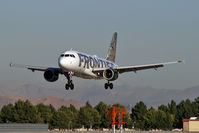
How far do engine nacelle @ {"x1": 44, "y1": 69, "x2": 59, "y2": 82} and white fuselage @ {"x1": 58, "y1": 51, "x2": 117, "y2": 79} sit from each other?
5430 millimetres

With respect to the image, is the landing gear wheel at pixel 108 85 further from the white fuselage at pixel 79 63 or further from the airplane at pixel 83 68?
the white fuselage at pixel 79 63

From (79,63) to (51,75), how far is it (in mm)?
8134

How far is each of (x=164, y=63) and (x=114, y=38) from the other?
35.2 meters

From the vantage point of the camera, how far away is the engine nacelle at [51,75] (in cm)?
8838

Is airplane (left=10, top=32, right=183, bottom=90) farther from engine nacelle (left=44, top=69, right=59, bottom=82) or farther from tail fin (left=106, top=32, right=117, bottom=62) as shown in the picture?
tail fin (left=106, top=32, right=117, bottom=62)

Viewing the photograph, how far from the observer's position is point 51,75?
88625 mm

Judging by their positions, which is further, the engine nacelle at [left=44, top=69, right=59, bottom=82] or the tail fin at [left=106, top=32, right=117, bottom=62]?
the tail fin at [left=106, top=32, right=117, bottom=62]

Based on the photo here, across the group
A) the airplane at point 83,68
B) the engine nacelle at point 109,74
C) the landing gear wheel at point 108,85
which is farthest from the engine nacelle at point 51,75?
the landing gear wheel at point 108,85

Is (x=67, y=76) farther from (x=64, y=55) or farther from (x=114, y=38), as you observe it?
(x=114, y=38)

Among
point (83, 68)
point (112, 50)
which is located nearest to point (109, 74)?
point (83, 68)

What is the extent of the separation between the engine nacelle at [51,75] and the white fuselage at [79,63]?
17.8 ft

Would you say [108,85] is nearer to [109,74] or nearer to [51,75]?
[109,74]

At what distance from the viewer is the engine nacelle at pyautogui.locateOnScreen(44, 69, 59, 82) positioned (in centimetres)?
8838

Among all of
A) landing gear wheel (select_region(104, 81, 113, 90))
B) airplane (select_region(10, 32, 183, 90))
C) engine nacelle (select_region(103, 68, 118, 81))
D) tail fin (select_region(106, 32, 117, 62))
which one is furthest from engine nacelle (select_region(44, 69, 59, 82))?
tail fin (select_region(106, 32, 117, 62))
